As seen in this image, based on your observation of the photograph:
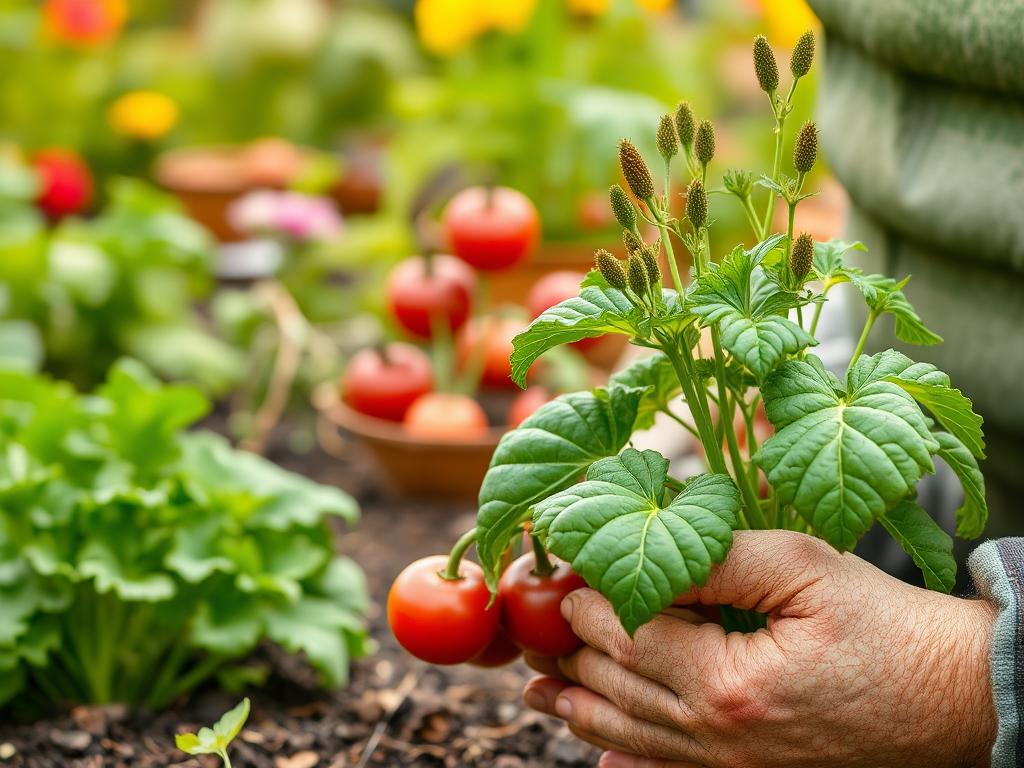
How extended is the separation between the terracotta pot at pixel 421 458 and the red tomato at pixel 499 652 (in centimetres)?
85

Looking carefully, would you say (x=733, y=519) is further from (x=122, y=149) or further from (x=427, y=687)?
(x=122, y=149)

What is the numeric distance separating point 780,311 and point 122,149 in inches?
139

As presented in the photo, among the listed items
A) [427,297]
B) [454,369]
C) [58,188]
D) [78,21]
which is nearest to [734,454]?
[427,297]

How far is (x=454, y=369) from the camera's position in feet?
7.61

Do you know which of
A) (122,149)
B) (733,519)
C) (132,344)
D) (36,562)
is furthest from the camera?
(122,149)

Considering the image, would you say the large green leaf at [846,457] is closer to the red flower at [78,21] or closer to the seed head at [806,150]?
the seed head at [806,150]

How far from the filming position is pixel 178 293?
2.71 meters

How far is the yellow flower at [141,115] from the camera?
3.84m

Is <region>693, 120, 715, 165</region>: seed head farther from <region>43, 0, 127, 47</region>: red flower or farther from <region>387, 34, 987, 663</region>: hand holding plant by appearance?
<region>43, 0, 127, 47</region>: red flower

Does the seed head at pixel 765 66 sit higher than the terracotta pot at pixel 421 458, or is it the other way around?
the seed head at pixel 765 66

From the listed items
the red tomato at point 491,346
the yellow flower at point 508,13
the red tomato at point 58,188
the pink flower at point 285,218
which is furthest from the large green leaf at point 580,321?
the red tomato at point 58,188

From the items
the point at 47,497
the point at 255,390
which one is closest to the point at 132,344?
the point at 255,390

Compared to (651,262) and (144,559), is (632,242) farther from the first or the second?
(144,559)

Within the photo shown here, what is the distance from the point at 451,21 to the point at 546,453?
2129 millimetres
